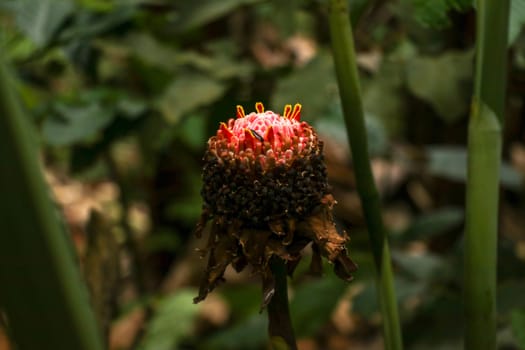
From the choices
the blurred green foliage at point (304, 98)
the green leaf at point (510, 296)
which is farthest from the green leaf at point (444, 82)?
the green leaf at point (510, 296)

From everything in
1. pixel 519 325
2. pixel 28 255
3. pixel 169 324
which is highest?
pixel 28 255

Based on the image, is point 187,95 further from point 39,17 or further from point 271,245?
point 271,245

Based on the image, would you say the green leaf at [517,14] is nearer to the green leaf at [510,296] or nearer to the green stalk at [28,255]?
the green stalk at [28,255]

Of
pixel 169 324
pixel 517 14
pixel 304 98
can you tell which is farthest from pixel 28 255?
pixel 169 324

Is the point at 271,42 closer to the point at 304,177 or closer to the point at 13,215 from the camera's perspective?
the point at 304,177

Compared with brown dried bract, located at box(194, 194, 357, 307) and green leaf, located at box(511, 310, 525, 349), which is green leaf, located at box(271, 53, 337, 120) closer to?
green leaf, located at box(511, 310, 525, 349)

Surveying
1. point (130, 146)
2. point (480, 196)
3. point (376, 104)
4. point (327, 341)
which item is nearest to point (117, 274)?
point (376, 104)
